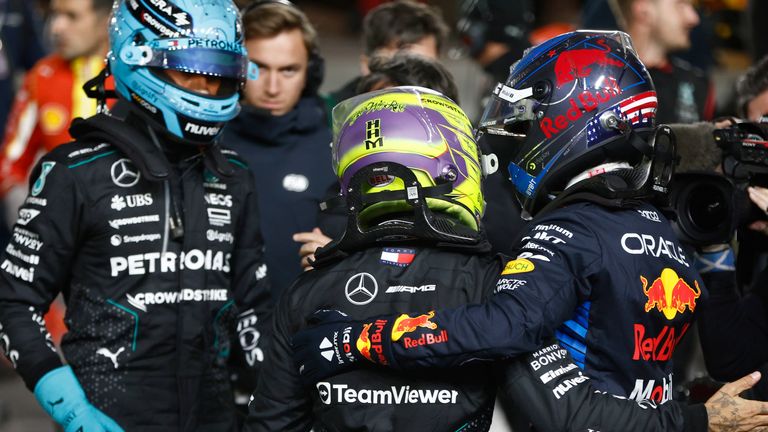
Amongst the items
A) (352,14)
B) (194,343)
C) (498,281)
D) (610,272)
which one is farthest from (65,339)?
(352,14)

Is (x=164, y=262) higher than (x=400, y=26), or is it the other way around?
(x=400, y=26)

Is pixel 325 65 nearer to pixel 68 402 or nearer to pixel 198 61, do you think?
pixel 198 61

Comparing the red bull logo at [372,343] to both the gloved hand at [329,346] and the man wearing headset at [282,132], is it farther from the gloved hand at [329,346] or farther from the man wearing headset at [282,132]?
the man wearing headset at [282,132]

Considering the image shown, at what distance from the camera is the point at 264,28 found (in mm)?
4617

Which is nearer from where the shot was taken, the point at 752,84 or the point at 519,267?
the point at 519,267

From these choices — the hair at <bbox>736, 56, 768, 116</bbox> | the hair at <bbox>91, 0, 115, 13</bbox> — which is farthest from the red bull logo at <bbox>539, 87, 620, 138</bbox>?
the hair at <bbox>91, 0, 115, 13</bbox>

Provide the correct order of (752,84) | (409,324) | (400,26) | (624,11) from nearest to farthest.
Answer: (409,324), (752,84), (400,26), (624,11)

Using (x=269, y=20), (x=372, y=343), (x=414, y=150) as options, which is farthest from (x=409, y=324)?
(x=269, y=20)

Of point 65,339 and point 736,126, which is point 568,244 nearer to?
point 736,126

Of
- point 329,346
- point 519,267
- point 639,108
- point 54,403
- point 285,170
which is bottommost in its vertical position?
point 54,403

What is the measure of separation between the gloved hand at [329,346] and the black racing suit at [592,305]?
0.09 meters

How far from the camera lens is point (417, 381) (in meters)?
2.59

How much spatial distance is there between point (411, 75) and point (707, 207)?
122 centimetres

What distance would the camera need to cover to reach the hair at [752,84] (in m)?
4.01
